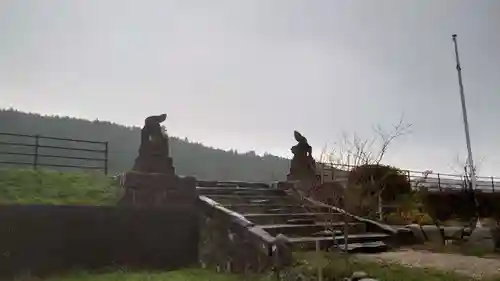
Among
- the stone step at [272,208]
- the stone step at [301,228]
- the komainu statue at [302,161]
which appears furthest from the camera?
the komainu statue at [302,161]

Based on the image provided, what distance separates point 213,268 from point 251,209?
2.41 meters

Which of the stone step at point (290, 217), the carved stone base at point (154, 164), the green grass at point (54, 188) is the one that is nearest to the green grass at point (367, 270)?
the stone step at point (290, 217)

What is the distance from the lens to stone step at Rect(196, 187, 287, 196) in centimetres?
1154

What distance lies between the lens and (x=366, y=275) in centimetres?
594

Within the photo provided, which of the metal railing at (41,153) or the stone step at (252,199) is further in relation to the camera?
the metal railing at (41,153)

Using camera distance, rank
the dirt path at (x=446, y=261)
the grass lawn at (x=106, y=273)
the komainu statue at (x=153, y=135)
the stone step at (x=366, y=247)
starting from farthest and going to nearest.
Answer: the komainu statue at (x=153, y=135) < the stone step at (x=366, y=247) < the dirt path at (x=446, y=261) < the grass lawn at (x=106, y=273)

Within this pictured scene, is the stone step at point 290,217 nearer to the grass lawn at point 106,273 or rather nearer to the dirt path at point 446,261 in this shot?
the dirt path at point 446,261

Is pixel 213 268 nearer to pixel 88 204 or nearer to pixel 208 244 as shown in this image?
pixel 208 244

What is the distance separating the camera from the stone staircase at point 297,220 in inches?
348

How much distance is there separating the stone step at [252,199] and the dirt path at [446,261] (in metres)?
3.58

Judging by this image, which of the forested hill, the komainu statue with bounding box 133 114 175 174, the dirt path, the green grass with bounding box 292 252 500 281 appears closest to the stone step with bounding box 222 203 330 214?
the komainu statue with bounding box 133 114 175 174

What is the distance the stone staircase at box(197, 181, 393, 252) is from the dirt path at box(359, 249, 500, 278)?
0.69 metres

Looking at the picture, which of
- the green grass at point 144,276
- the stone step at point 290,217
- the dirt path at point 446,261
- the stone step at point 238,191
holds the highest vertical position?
the stone step at point 238,191

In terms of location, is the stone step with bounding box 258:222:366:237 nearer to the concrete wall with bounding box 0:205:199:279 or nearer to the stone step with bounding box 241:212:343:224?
the stone step with bounding box 241:212:343:224
